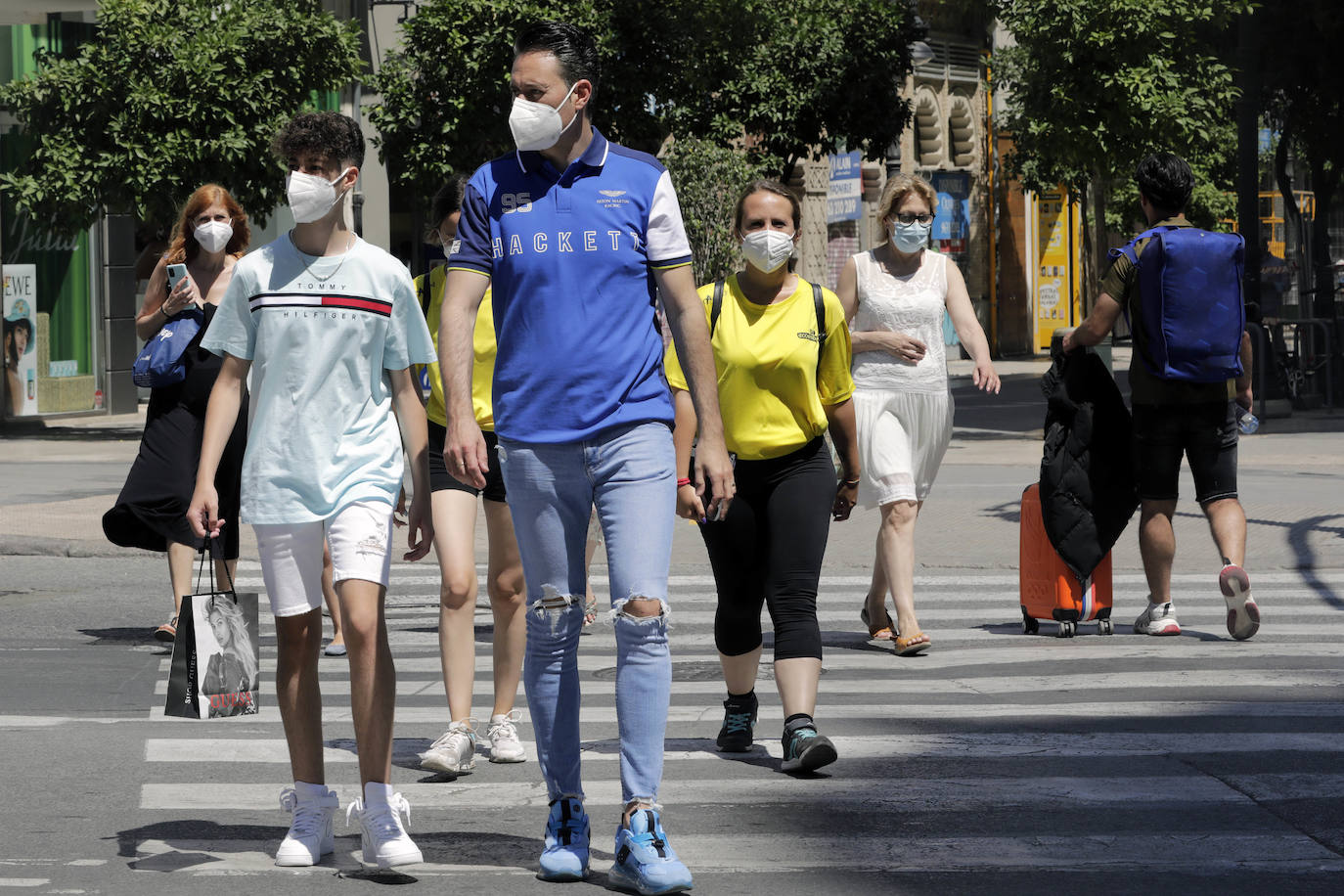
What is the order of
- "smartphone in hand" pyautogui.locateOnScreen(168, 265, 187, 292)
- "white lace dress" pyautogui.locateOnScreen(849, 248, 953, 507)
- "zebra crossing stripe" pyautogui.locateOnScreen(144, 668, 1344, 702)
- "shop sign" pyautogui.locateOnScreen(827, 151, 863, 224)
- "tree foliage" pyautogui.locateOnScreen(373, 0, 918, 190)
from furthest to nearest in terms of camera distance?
"shop sign" pyautogui.locateOnScreen(827, 151, 863, 224) → "tree foliage" pyautogui.locateOnScreen(373, 0, 918, 190) → "white lace dress" pyautogui.locateOnScreen(849, 248, 953, 507) → "smartphone in hand" pyautogui.locateOnScreen(168, 265, 187, 292) → "zebra crossing stripe" pyautogui.locateOnScreen(144, 668, 1344, 702)

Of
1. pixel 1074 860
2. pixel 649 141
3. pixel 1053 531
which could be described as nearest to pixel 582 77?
pixel 1074 860

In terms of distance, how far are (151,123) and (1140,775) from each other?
18.2 m

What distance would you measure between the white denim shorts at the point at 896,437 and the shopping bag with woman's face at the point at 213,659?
3.72 meters

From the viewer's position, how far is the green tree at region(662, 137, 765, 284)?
2352 centimetres

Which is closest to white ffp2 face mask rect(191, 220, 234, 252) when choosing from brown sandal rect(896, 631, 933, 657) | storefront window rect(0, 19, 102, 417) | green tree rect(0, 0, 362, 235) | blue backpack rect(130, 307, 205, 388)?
blue backpack rect(130, 307, 205, 388)

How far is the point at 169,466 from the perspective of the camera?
816 cm

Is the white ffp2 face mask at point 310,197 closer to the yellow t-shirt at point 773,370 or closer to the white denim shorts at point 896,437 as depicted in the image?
the yellow t-shirt at point 773,370

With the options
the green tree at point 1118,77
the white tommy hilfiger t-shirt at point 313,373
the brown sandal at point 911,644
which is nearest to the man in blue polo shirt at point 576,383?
the white tommy hilfiger t-shirt at point 313,373

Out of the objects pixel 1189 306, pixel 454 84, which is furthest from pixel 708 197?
pixel 1189 306

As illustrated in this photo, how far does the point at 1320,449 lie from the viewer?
17875mm

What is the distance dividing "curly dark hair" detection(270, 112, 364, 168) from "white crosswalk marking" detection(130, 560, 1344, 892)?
1.77 metres

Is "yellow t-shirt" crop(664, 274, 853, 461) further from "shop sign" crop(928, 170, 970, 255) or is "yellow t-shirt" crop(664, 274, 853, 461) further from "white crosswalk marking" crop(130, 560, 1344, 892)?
"shop sign" crop(928, 170, 970, 255)

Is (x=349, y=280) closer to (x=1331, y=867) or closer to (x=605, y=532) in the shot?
(x=605, y=532)

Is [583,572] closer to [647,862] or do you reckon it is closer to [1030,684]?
[647,862]
